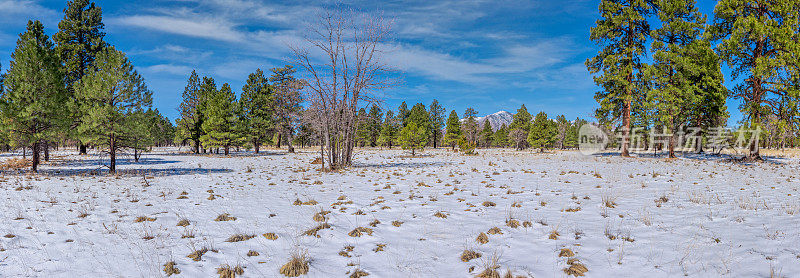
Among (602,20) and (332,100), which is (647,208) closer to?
(332,100)

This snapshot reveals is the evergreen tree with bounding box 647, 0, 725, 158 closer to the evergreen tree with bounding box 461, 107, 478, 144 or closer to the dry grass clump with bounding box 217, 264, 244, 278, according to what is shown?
the dry grass clump with bounding box 217, 264, 244, 278

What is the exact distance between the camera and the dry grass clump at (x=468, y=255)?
462 centimetres

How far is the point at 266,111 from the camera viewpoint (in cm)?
4372

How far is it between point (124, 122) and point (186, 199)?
12248 mm

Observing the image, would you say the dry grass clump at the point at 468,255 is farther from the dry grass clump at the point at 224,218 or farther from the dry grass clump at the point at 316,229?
the dry grass clump at the point at 224,218

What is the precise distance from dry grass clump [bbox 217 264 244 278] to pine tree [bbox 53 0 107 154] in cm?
3695

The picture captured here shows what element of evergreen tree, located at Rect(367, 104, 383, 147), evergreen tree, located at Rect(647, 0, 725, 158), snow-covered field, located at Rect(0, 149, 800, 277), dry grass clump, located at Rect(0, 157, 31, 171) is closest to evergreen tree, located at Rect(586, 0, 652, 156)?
evergreen tree, located at Rect(647, 0, 725, 158)

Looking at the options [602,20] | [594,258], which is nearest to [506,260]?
[594,258]

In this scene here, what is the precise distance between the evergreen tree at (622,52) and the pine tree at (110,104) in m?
31.2

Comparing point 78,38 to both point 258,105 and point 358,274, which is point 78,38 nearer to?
point 258,105

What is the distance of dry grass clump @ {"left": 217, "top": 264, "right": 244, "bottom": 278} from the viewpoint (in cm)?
413

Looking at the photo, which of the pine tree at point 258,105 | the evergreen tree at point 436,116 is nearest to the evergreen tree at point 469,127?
the evergreen tree at point 436,116

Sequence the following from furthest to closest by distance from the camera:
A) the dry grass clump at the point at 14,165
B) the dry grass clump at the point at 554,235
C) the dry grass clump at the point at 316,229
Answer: the dry grass clump at the point at 14,165 < the dry grass clump at the point at 316,229 < the dry grass clump at the point at 554,235

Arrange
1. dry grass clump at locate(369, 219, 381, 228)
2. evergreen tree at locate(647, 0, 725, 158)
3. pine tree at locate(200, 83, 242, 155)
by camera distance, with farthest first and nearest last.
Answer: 1. pine tree at locate(200, 83, 242, 155)
2. evergreen tree at locate(647, 0, 725, 158)
3. dry grass clump at locate(369, 219, 381, 228)
